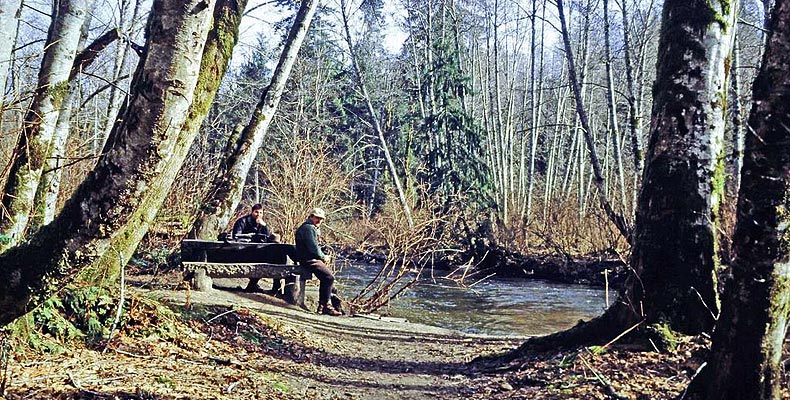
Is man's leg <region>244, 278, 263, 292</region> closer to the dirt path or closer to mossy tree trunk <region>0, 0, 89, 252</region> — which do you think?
the dirt path

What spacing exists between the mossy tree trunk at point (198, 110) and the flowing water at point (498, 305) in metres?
8.94

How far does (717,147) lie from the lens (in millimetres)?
6242

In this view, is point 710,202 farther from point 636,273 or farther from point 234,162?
point 234,162

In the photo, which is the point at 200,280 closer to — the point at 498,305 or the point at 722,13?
the point at 722,13

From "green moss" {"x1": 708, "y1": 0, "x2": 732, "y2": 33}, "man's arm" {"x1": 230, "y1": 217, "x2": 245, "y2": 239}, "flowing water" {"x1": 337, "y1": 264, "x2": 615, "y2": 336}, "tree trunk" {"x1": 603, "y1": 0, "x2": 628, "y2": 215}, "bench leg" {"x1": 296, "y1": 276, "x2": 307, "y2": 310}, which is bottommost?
"flowing water" {"x1": 337, "y1": 264, "x2": 615, "y2": 336}

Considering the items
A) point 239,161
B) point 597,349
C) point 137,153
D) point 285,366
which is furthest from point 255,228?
point 137,153

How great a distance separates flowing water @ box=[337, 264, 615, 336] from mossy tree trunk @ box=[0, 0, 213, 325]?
32.8 ft

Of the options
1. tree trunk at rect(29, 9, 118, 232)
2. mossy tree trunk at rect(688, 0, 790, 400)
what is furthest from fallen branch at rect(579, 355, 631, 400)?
tree trunk at rect(29, 9, 118, 232)

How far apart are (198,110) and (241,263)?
23.7ft

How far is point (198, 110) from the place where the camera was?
441 centimetres

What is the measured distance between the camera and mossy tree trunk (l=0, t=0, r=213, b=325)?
11.7 ft

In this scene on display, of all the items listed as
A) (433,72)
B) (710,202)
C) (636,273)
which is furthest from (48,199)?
(433,72)

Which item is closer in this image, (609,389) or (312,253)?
(609,389)

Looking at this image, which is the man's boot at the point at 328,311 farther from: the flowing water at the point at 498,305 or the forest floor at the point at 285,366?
the flowing water at the point at 498,305
